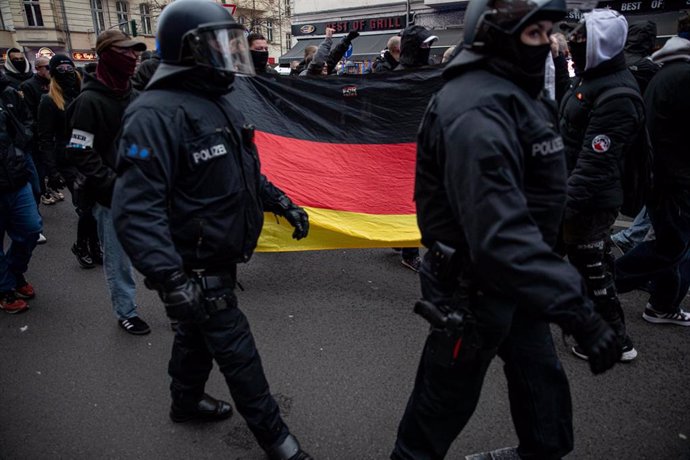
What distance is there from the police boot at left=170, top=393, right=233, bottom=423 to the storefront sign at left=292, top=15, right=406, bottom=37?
22248mm

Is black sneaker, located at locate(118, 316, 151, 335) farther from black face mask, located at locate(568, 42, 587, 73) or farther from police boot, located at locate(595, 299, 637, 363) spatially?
black face mask, located at locate(568, 42, 587, 73)

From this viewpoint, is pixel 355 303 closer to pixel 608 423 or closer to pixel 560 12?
pixel 608 423

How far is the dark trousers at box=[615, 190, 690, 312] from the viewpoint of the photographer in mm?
3215

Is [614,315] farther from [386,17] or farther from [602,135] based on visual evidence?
[386,17]

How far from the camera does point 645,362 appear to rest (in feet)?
10.2

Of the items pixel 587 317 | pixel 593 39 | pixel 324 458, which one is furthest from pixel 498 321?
pixel 593 39

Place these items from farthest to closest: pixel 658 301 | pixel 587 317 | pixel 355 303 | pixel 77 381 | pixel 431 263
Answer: pixel 355 303, pixel 658 301, pixel 77 381, pixel 431 263, pixel 587 317

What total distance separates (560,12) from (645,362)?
2487 mm

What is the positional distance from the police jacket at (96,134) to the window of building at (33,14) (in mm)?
36912

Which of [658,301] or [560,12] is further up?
[560,12]

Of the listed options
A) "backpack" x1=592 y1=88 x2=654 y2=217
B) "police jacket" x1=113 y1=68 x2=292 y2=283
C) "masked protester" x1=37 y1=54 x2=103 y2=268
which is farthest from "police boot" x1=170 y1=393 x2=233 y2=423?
"backpack" x1=592 y1=88 x2=654 y2=217

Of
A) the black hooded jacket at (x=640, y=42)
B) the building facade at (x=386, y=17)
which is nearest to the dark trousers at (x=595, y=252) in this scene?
the black hooded jacket at (x=640, y=42)

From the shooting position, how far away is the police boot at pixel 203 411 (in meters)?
2.61

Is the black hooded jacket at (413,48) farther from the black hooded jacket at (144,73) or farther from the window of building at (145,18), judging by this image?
the window of building at (145,18)
